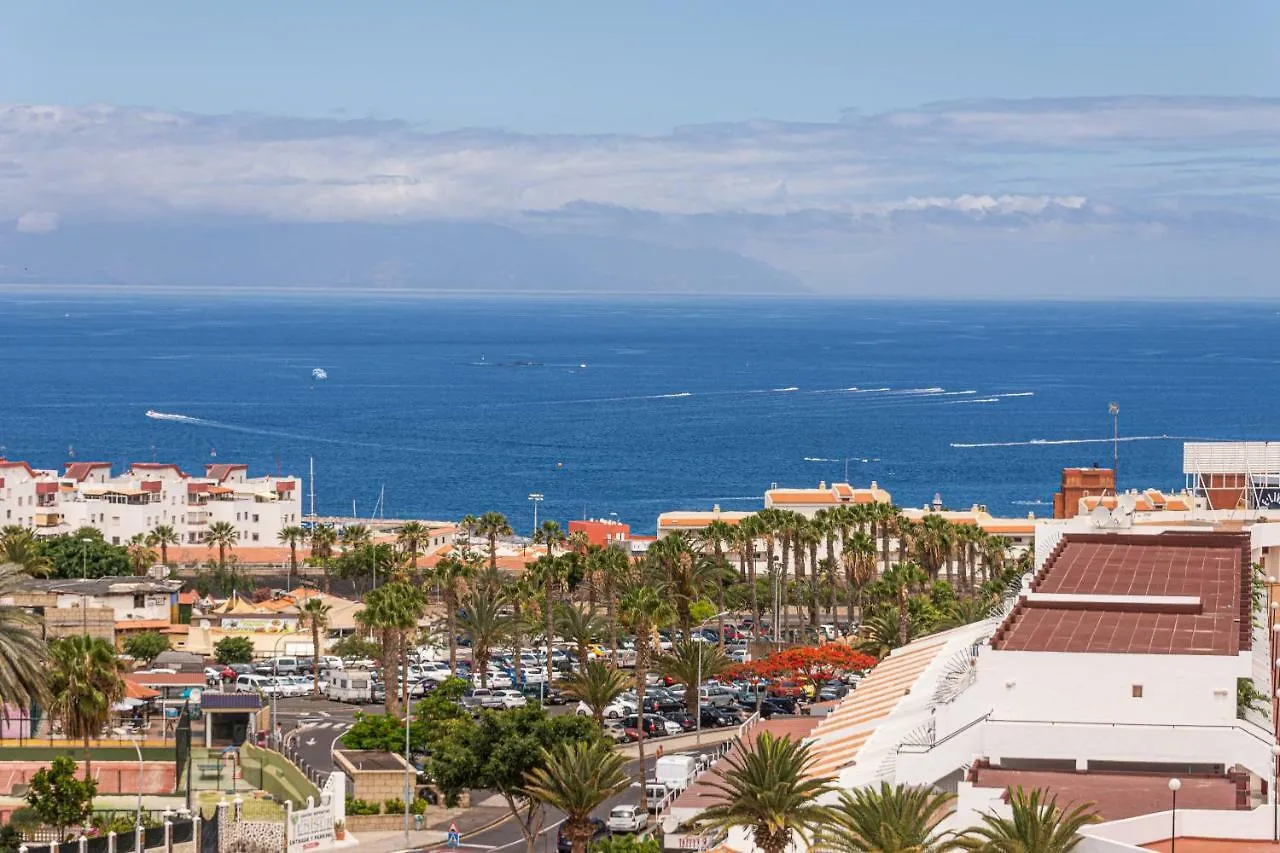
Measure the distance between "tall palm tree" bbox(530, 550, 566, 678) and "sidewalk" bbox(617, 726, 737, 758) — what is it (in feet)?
33.8

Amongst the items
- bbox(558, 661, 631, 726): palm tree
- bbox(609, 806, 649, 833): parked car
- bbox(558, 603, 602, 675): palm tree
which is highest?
bbox(558, 603, 602, 675): palm tree

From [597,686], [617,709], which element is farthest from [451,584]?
[597,686]

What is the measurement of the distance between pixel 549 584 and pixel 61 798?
110 feet

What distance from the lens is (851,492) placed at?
5300 inches

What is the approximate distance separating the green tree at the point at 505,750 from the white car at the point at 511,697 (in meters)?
15.2

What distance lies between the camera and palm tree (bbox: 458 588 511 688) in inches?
3009

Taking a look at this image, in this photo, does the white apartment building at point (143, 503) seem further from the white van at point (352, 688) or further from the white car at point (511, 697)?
the white car at point (511, 697)

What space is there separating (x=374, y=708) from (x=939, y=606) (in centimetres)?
2025

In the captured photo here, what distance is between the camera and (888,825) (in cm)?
3316

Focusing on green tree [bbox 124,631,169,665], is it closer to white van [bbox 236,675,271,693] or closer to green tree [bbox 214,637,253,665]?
green tree [bbox 214,637,253,665]

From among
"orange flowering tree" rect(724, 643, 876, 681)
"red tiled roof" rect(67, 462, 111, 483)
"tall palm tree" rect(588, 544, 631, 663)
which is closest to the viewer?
"orange flowering tree" rect(724, 643, 876, 681)

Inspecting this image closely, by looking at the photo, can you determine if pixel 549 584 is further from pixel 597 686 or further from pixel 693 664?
pixel 597 686

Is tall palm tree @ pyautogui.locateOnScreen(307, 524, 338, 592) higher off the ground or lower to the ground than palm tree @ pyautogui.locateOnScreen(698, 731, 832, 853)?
higher

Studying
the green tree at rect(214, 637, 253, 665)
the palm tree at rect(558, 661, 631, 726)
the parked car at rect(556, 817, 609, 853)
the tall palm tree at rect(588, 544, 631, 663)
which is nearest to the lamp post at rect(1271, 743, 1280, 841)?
the parked car at rect(556, 817, 609, 853)
